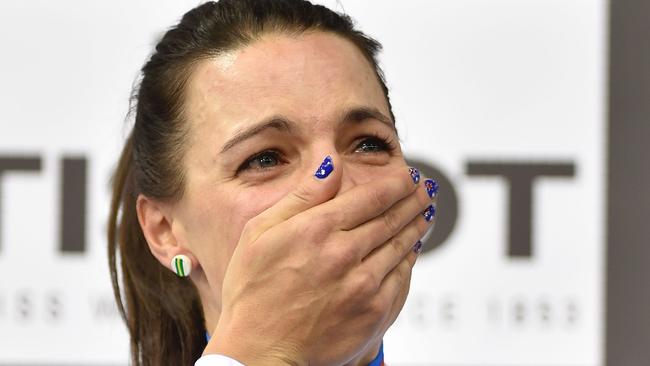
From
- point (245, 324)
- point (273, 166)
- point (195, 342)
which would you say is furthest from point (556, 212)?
point (245, 324)

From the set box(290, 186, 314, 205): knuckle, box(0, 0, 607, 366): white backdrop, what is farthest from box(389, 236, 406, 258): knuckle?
box(0, 0, 607, 366): white backdrop

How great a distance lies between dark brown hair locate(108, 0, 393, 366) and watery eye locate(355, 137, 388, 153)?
0.56 ft

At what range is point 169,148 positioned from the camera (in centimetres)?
131

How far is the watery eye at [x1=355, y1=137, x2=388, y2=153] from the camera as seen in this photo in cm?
121

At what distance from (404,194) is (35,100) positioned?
145 cm

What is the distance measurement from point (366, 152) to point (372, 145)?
0.06 feet

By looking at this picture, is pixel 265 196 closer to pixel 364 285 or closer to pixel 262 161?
pixel 262 161

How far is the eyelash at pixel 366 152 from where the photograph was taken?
45.9 inches

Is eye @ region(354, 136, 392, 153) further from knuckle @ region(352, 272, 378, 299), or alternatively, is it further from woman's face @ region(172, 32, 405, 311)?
knuckle @ region(352, 272, 378, 299)

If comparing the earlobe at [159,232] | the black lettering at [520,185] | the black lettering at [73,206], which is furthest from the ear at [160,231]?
the black lettering at [520,185]

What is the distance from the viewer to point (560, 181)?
84.9 inches

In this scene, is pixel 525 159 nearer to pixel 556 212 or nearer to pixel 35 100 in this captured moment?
pixel 556 212

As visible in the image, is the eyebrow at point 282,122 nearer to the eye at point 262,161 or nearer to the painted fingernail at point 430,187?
the eye at point 262,161

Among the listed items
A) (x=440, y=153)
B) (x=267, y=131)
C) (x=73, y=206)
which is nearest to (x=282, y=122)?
(x=267, y=131)
